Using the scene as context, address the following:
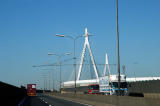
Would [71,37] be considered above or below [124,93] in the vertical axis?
above

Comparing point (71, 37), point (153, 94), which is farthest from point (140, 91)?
point (71, 37)

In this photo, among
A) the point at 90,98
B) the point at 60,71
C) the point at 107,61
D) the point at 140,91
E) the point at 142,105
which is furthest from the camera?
the point at 107,61

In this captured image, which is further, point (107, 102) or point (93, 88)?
point (93, 88)

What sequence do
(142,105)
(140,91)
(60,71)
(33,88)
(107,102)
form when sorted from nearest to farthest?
1. (142,105)
2. (107,102)
3. (140,91)
4. (60,71)
5. (33,88)

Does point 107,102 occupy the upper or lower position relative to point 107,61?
lower

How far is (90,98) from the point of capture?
3200 cm

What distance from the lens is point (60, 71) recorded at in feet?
223

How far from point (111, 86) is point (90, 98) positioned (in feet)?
37.3

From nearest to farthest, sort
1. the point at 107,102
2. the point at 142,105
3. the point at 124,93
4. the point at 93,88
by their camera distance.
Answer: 1. the point at 142,105
2. the point at 107,102
3. the point at 124,93
4. the point at 93,88

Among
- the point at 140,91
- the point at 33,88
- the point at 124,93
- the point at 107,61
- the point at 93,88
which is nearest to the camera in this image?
the point at 124,93

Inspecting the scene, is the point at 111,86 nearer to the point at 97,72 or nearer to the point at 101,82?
the point at 101,82

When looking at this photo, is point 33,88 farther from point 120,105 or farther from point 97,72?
point 120,105

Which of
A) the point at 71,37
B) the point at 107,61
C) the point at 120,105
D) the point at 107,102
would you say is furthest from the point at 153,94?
the point at 107,61

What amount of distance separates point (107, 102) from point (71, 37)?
26611 millimetres
